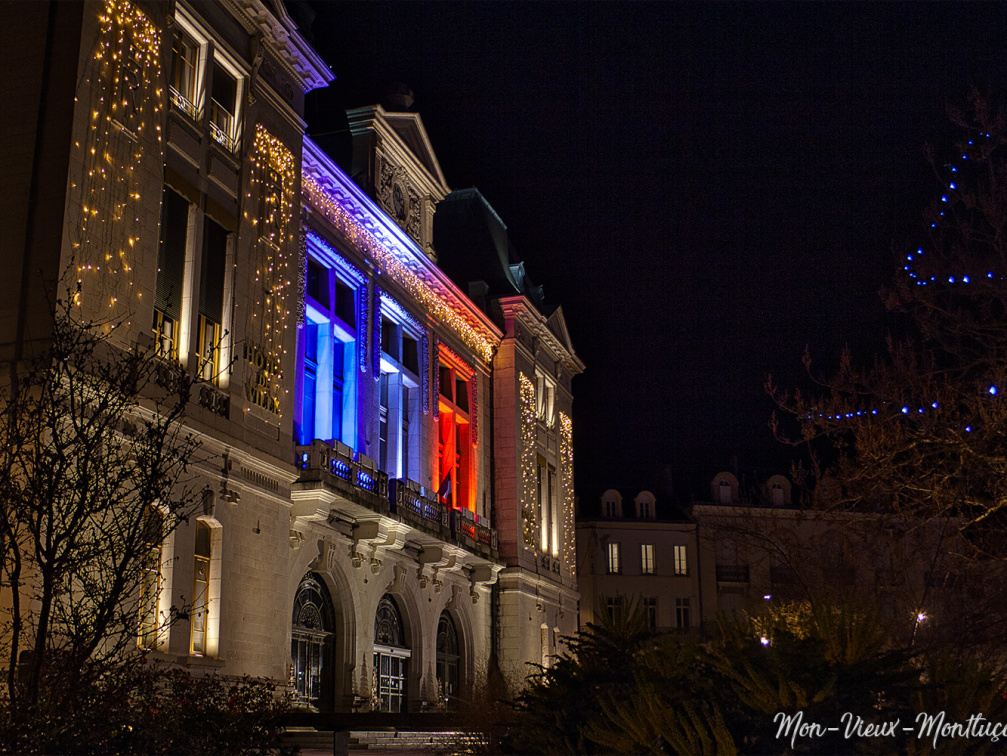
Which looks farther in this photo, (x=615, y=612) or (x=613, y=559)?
(x=613, y=559)

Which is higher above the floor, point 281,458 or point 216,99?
point 216,99

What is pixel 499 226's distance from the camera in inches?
1891

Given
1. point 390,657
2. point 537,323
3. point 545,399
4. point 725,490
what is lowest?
point 390,657

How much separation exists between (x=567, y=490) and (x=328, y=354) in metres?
22.7

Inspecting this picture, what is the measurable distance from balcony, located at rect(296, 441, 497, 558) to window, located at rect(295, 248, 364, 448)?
122 cm

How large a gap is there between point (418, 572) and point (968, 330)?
69.9ft

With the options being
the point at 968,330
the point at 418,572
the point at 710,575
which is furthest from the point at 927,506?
the point at 710,575

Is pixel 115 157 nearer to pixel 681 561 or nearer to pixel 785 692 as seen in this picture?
pixel 785 692

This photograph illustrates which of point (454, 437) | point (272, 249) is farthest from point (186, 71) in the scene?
point (454, 437)

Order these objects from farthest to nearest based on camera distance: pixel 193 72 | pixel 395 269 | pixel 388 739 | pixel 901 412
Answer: pixel 395 269 < pixel 193 72 < pixel 388 739 < pixel 901 412

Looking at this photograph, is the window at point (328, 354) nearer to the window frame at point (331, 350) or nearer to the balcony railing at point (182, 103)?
the window frame at point (331, 350)

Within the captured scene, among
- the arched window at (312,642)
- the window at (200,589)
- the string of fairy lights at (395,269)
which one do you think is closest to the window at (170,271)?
the window at (200,589)

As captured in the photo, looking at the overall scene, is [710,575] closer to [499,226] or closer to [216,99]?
[499,226]

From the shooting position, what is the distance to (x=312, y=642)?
28.2m
